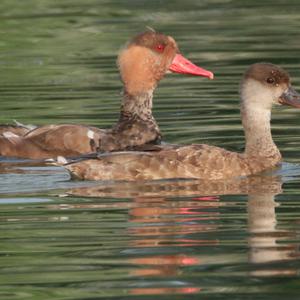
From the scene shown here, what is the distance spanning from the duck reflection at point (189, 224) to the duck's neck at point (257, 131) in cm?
43

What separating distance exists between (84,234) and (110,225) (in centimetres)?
Answer: 35

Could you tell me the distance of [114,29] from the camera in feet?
77.8

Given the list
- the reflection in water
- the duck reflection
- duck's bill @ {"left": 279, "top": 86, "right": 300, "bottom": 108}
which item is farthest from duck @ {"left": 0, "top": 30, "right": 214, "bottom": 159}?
the reflection in water

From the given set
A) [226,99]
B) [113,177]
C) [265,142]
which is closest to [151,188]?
[113,177]

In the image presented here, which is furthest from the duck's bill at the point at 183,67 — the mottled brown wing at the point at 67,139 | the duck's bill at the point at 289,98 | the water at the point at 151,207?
the duck's bill at the point at 289,98

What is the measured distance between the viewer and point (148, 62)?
14.8 meters

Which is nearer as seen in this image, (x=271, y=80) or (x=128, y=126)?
(x=271, y=80)

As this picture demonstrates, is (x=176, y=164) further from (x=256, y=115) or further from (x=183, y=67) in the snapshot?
(x=183, y=67)

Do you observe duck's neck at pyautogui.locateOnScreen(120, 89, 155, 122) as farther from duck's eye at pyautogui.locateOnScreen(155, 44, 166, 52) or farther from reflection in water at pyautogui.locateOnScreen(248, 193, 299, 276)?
reflection in water at pyautogui.locateOnScreen(248, 193, 299, 276)

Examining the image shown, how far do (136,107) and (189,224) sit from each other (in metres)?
4.43

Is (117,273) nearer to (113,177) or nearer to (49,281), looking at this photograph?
(49,281)

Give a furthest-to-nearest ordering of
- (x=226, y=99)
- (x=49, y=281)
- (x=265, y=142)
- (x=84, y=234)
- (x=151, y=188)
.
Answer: (x=226, y=99) → (x=265, y=142) → (x=151, y=188) → (x=84, y=234) → (x=49, y=281)

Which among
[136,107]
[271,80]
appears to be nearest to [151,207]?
[271,80]

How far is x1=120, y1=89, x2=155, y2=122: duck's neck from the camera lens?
14.5 m
